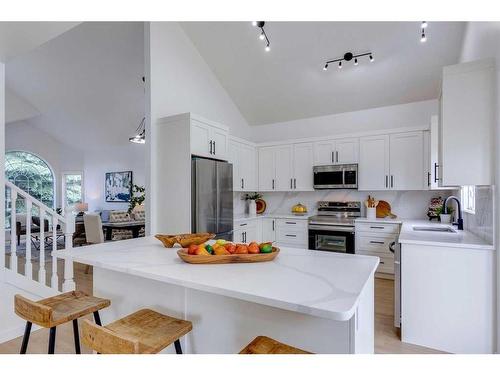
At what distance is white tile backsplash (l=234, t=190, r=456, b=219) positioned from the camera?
4.34 m

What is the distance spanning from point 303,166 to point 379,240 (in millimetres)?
1688

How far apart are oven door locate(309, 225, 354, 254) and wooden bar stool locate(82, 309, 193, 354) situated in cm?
337

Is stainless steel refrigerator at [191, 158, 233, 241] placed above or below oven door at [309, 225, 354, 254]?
above

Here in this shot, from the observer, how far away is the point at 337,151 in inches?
182

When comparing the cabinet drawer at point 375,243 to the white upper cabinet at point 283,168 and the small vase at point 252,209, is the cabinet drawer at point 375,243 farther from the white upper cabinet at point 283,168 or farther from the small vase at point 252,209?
the small vase at point 252,209

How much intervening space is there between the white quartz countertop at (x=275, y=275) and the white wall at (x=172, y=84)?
1.89 m

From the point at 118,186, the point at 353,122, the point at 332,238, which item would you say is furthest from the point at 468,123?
the point at 118,186

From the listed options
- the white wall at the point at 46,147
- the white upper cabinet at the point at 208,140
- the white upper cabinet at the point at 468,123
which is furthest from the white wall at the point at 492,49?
the white wall at the point at 46,147

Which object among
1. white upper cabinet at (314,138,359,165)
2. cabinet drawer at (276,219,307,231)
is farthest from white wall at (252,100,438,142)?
cabinet drawer at (276,219,307,231)

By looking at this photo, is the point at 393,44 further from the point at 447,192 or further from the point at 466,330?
the point at 466,330

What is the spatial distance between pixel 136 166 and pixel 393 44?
22.7 feet

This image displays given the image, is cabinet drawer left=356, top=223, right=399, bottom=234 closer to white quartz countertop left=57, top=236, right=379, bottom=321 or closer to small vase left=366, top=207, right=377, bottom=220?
small vase left=366, top=207, right=377, bottom=220

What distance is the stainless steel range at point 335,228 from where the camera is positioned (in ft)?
13.9

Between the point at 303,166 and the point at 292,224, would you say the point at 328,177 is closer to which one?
the point at 303,166
